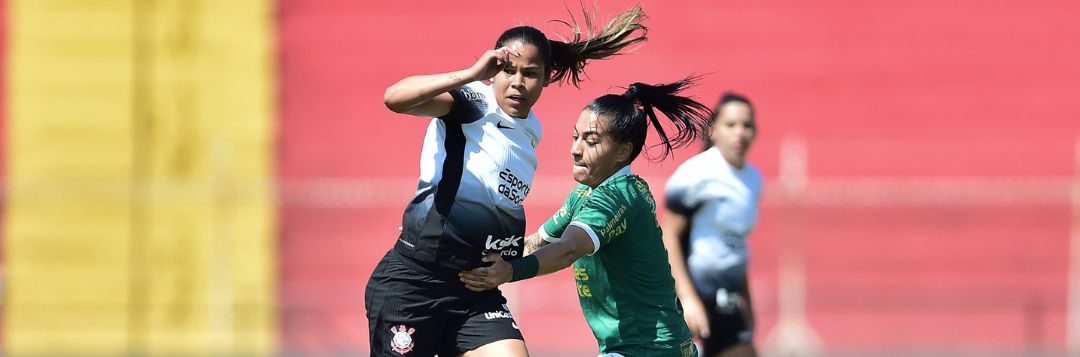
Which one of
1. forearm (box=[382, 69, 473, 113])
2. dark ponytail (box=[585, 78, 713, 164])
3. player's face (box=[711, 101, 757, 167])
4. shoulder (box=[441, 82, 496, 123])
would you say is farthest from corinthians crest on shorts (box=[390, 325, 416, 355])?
player's face (box=[711, 101, 757, 167])

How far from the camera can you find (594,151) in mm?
4461

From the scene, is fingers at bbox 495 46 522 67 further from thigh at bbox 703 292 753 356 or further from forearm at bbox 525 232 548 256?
thigh at bbox 703 292 753 356

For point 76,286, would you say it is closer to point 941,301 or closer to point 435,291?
point 941,301

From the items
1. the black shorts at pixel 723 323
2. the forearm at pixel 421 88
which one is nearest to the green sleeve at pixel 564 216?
the forearm at pixel 421 88

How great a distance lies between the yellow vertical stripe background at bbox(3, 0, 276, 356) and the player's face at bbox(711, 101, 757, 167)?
6.84 meters

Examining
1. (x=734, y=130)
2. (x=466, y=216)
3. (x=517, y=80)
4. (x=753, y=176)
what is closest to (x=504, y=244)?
(x=466, y=216)

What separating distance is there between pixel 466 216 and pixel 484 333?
43 cm

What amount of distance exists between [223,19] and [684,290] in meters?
7.87

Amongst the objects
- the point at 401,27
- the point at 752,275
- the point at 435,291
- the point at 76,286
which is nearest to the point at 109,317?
the point at 76,286

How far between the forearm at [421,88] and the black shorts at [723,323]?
251cm

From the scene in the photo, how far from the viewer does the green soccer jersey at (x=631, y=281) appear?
14.3 ft

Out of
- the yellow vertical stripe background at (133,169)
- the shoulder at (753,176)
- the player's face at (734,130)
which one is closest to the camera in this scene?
the player's face at (734,130)

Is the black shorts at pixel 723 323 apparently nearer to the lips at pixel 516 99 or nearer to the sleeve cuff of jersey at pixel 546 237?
the sleeve cuff of jersey at pixel 546 237

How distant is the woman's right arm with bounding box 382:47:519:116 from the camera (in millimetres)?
4000
